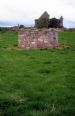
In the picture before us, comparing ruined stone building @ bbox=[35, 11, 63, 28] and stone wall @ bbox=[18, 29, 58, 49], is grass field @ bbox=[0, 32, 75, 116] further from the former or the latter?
ruined stone building @ bbox=[35, 11, 63, 28]

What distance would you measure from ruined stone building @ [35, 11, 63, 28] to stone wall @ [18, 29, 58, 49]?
35.7m

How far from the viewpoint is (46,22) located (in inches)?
2709

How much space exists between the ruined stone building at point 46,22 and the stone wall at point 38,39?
1404 inches

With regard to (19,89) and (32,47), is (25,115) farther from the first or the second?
(32,47)

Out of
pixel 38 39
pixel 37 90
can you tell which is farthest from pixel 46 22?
pixel 37 90

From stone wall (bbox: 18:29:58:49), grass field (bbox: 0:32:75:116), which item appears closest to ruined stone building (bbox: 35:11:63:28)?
stone wall (bbox: 18:29:58:49)

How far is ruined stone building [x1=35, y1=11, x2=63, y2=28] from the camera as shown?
67500 mm

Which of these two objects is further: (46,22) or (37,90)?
(46,22)

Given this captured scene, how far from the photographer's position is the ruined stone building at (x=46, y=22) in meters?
67.5

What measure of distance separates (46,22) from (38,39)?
125 ft

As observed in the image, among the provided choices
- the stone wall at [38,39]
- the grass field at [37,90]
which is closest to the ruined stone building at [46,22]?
the stone wall at [38,39]

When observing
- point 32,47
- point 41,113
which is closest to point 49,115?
point 41,113

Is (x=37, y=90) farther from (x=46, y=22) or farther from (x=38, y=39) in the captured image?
(x=46, y=22)

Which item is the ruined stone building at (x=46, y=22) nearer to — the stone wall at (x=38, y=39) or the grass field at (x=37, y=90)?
the stone wall at (x=38, y=39)
